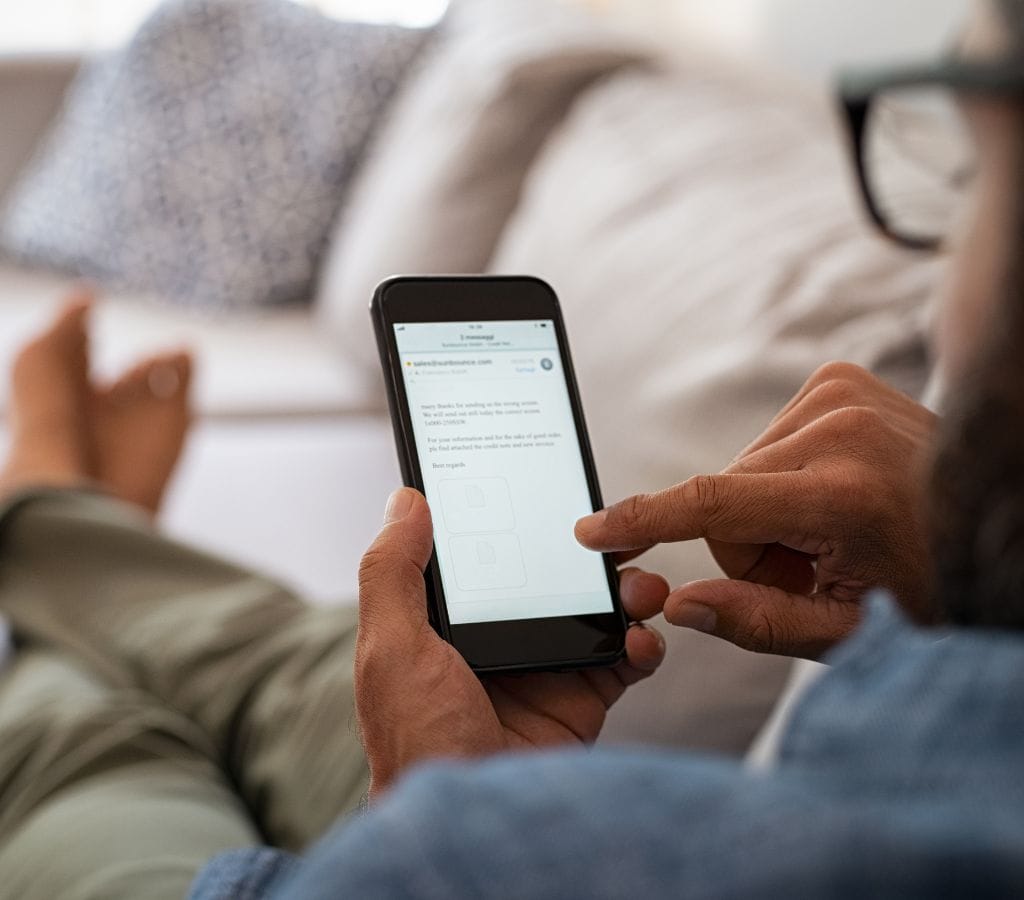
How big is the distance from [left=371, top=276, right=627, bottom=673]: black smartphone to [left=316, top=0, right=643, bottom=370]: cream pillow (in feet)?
2.47

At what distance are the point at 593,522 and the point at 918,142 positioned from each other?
1.28ft

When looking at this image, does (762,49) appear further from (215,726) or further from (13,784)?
(13,784)

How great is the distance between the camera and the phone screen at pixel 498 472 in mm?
600

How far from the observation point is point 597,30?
158cm

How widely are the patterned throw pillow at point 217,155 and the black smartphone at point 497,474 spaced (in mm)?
1164

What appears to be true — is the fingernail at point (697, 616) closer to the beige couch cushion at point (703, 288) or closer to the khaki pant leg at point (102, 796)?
the beige couch cushion at point (703, 288)

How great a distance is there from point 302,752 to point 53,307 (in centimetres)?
112

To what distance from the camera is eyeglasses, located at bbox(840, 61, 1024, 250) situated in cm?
38

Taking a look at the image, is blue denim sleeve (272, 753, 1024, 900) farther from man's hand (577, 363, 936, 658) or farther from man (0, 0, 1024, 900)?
man's hand (577, 363, 936, 658)

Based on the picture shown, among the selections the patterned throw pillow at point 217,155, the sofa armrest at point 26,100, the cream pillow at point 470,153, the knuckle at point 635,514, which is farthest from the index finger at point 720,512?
the sofa armrest at point 26,100

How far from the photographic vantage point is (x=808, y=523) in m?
0.56

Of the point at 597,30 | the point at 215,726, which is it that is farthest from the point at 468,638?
the point at 597,30

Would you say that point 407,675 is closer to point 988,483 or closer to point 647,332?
point 988,483

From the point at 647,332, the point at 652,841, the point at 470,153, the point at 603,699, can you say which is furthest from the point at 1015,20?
the point at 470,153
